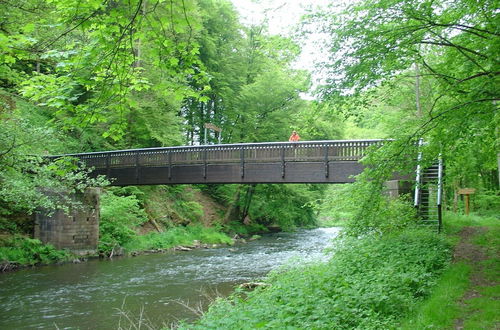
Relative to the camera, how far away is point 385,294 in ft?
19.1

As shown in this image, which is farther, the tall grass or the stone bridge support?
the tall grass

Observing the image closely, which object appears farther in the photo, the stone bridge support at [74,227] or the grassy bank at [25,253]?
the stone bridge support at [74,227]

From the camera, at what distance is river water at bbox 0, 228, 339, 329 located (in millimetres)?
8992

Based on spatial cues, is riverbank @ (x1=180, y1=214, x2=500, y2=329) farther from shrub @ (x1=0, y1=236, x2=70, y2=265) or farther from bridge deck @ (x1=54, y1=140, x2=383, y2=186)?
shrub @ (x1=0, y1=236, x2=70, y2=265)

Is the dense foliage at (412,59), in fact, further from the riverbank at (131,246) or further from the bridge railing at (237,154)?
the riverbank at (131,246)

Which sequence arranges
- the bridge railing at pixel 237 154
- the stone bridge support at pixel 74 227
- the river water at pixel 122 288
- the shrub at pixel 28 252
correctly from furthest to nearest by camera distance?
1. the stone bridge support at pixel 74 227
2. the bridge railing at pixel 237 154
3. the shrub at pixel 28 252
4. the river water at pixel 122 288

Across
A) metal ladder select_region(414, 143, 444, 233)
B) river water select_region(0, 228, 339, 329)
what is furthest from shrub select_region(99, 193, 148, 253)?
metal ladder select_region(414, 143, 444, 233)

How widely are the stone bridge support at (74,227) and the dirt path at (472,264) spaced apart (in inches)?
551

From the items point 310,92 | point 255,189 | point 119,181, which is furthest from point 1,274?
point 255,189

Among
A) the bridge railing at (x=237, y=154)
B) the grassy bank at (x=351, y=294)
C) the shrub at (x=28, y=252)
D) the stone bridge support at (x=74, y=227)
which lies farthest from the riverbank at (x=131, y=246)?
the grassy bank at (x=351, y=294)

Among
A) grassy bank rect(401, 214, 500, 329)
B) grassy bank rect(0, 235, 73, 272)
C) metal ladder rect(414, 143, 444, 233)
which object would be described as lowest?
grassy bank rect(0, 235, 73, 272)

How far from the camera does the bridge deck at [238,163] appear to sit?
15398 mm

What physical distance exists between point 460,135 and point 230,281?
795 cm

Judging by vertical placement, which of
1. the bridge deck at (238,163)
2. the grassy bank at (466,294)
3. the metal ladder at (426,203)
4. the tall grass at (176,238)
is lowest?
the tall grass at (176,238)
